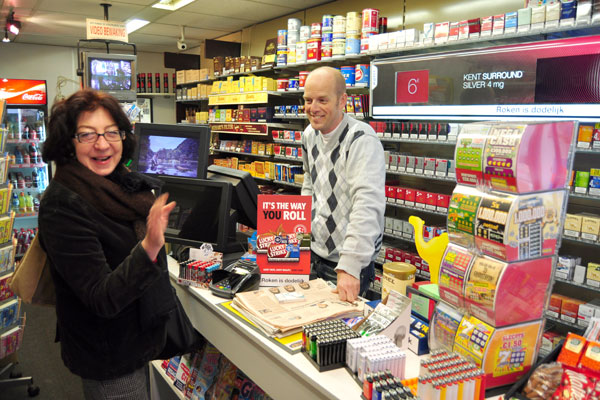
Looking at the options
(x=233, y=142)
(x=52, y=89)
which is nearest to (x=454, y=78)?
(x=233, y=142)

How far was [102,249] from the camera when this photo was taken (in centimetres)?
153

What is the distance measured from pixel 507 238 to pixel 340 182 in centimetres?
127

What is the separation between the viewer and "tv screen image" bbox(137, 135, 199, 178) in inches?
113

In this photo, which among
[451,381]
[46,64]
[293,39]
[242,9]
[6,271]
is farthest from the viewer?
[46,64]

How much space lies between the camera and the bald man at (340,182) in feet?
7.30

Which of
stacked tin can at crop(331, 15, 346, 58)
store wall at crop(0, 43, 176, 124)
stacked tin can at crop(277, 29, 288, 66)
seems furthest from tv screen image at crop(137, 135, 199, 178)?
store wall at crop(0, 43, 176, 124)

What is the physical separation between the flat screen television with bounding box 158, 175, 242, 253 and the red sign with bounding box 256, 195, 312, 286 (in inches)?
14.2

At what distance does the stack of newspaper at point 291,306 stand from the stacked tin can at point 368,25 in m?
3.39

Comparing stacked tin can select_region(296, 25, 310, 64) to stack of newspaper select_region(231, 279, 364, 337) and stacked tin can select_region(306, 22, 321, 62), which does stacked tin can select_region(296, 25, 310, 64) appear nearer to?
stacked tin can select_region(306, 22, 321, 62)

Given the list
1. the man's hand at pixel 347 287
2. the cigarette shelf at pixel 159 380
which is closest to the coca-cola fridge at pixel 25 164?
the cigarette shelf at pixel 159 380

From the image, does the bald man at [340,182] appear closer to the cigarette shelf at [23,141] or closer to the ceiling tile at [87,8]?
the ceiling tile at [87,8]

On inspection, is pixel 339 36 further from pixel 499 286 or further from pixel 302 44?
pixel 499 286

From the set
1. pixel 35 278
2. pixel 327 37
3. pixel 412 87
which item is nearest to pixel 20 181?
pixel 327 37

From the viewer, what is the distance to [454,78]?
4.09 metres
